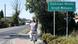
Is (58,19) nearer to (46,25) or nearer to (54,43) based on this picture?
(46,25)

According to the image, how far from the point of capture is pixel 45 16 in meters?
30.0

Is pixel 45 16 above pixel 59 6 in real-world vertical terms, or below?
below

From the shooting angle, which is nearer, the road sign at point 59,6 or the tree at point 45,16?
the road sign at point 59,6

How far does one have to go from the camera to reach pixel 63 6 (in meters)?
22.7

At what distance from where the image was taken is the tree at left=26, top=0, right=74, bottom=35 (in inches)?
1160

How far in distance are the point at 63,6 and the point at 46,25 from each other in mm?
7699

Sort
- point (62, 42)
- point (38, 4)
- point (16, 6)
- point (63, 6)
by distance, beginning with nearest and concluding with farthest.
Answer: point (62, 42)
point (63, 6)
point (38, 4)
point (16, 6)

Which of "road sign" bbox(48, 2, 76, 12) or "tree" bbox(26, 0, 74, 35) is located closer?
"road sign" bbox(48, 2, 76, 12)

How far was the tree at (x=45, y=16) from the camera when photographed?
1160 inches

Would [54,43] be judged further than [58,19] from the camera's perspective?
No

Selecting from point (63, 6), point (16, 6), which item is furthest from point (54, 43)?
point (16, 6)

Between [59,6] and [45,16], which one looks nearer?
[59,6]

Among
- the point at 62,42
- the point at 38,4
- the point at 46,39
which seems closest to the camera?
the point at 62,42

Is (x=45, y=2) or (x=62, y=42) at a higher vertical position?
(x=45, y=2)
